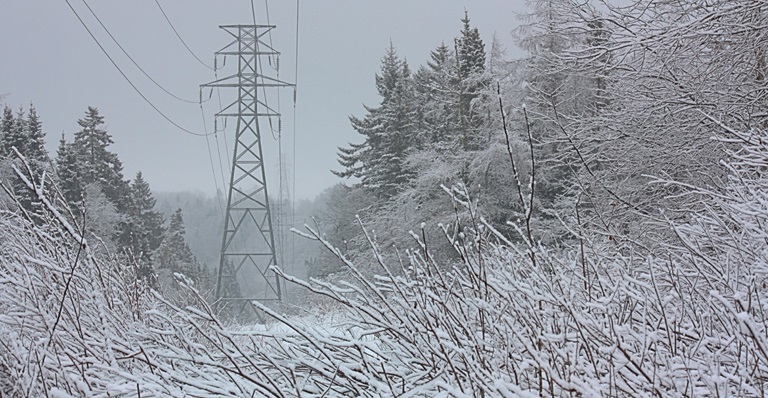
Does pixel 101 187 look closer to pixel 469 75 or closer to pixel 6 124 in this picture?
pixel 6 124

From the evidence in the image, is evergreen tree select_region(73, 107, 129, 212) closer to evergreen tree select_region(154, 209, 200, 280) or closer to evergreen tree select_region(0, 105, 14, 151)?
evergreen tree select_region(0, 105, 14, 151)

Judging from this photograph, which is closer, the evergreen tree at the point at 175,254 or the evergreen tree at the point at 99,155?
the evergreen tree at the point at 99,155

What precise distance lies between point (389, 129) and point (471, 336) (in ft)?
80.6

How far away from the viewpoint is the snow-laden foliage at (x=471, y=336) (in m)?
1.58

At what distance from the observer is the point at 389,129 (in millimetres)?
26219

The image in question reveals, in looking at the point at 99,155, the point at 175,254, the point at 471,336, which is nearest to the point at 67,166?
the point at 99,155

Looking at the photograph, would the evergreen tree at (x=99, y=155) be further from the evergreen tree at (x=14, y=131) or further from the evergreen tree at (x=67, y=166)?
the evergreen tree at (x=14, y=131)

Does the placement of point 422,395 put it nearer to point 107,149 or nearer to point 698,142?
point 698,142

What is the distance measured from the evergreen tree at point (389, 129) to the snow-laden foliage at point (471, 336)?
22.1 m

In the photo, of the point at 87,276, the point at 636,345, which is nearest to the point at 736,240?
the point at 636,345

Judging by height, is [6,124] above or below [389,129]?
above

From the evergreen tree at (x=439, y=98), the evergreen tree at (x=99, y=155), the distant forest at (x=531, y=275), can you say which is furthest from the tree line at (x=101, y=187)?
the evergreen tree at (x=439, y=98)

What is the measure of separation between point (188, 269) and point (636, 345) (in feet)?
114

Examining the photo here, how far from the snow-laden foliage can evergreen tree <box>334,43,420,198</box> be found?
22053 millimetres
